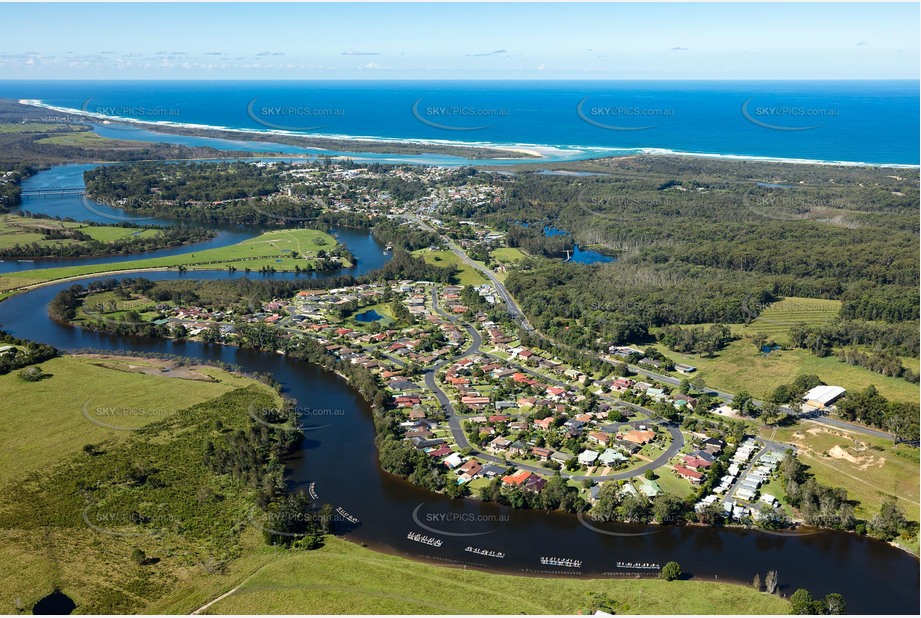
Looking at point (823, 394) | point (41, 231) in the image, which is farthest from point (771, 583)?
point (41, 231)

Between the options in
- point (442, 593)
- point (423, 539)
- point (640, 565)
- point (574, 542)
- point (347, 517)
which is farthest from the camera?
point (347, 517)

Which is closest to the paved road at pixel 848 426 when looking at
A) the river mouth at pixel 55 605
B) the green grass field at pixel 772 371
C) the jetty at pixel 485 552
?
the green grass field at pixel 772 371

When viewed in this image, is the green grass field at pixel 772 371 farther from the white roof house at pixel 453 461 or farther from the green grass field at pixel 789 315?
the white roof house at pixel 453 461

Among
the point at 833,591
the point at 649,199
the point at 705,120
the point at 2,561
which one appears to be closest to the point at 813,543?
the point at 833,591

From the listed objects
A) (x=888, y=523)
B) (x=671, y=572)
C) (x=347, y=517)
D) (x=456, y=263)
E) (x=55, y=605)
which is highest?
(x=456, y=263)

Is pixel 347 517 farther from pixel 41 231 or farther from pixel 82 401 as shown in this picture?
pixel 41 231

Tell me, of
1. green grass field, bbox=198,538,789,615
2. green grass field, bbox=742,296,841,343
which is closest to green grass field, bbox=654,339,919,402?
green grass field, bbox=742,296,841,343

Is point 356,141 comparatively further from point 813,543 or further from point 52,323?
point 813,543
